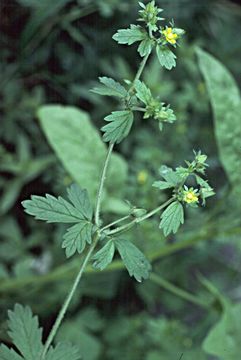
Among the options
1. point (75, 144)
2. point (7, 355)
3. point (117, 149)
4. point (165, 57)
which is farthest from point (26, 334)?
point (117, 149)

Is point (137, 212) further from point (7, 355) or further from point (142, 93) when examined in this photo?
point (7, 355)

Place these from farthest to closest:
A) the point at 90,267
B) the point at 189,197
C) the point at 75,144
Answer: the point at 75,144
the point at 90,267
the point at 189,197

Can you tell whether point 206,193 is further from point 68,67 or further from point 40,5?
point 68,67

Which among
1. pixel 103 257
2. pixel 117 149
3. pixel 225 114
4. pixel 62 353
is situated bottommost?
pixel 117 149

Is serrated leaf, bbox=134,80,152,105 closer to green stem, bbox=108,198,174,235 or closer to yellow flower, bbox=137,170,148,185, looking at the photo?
green stem, bbox=108,198,174,235

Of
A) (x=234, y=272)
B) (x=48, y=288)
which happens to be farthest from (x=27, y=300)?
(x=234, y=272)

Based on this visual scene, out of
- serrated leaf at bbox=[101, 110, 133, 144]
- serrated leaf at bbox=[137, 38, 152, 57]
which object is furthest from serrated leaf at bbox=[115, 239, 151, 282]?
serrated leaf at bbox=[137, 38, 152, 57]

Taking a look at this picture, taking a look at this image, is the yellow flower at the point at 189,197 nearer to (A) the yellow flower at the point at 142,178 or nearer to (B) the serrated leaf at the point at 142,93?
(B) the serrated leaf at the point at 142,93
